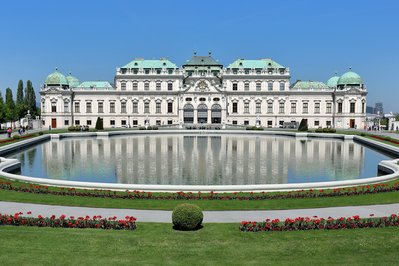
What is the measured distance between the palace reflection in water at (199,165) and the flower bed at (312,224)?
36.1ft

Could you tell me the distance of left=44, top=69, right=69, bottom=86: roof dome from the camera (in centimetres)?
A: 9159

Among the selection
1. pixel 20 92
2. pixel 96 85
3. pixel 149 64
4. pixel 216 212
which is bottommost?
pixel 216 212

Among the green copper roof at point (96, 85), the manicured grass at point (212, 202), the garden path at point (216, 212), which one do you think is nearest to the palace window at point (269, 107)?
the green copper roof at point (96, 85)

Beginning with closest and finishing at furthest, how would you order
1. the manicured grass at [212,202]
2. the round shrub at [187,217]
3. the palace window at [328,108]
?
the round shrub at [187,217], the manicured grass at [212,202], the palace window at [328,108]

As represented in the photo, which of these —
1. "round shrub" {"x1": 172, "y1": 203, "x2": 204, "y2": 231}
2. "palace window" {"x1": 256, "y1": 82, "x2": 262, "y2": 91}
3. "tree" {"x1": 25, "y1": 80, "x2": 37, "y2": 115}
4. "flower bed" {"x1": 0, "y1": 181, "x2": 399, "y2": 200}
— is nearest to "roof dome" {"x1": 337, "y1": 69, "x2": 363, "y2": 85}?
"palace window" {"x1": 256, "y1": 82, "x2": 262, "y2": 91}

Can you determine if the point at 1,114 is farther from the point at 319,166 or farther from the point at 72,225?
the point at 72,225

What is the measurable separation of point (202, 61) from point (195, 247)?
90662 millimetres

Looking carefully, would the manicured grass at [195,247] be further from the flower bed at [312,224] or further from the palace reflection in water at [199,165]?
the palace reflection in water at [199,165]

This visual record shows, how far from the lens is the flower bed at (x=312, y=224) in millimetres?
12258

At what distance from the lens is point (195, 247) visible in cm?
1086

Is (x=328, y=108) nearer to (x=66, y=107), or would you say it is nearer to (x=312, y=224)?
(x=66, y=107)

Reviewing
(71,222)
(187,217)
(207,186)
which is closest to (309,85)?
(207,186)

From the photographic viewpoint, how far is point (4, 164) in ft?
85.7

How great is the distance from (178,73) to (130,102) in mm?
13761
